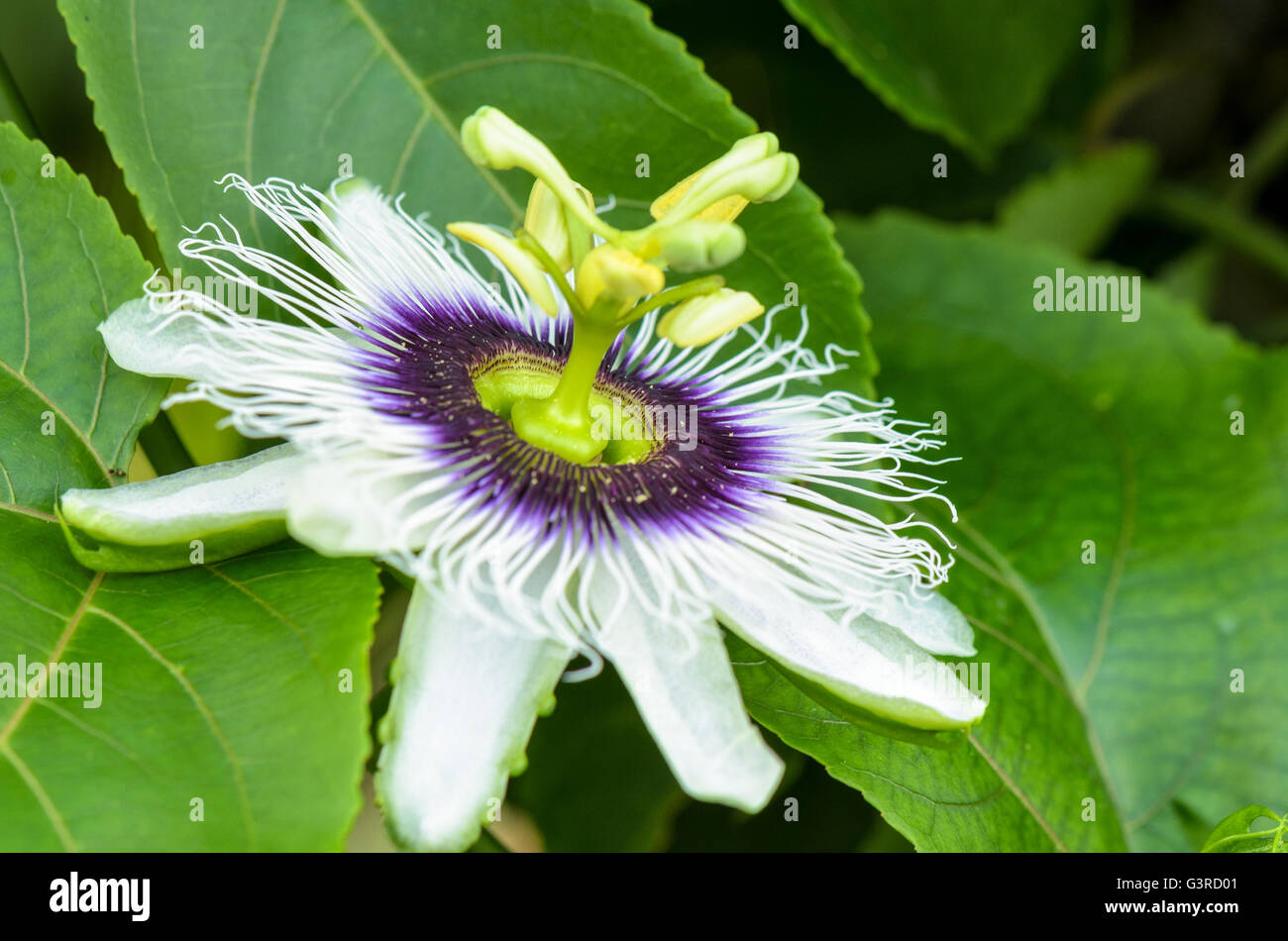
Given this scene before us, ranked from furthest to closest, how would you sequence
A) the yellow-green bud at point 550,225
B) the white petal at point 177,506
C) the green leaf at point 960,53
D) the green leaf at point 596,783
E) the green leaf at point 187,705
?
the green leaf at point 596,783 → the green leaf at point 960,53 → the yellow-green bud at point 550,225 → the white petal at point 177,506 → the green leaf at point 187,705

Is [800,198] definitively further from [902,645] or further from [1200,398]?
[1200,398]

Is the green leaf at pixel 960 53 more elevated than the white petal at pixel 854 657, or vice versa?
the green leaf at pixel 960 53

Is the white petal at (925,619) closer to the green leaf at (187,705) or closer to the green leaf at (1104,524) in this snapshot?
the green leaf at (1104,524)

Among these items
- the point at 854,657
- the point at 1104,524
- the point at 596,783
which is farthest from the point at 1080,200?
the point at 854,657

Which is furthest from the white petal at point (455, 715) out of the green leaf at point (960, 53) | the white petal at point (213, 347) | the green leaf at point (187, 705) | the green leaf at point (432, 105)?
the green leaf at point (960, 53)

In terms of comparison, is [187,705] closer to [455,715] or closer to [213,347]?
[455,715]

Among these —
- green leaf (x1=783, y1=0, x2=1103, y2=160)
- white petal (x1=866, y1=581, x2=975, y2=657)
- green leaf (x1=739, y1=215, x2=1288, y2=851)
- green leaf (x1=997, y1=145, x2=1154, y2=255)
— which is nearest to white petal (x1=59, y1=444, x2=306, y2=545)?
white petal (x1=866, y1=581, x2=975, y2=657)
